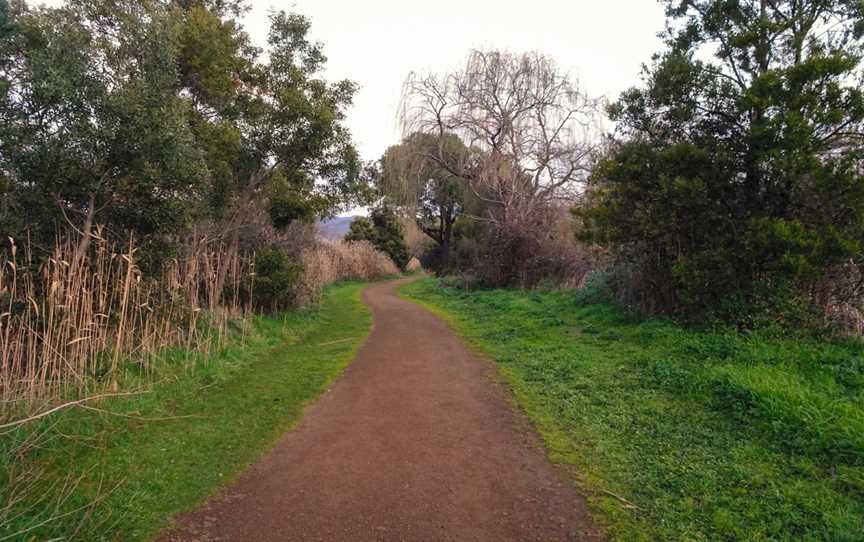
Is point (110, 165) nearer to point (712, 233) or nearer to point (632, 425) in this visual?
point (632, 425)

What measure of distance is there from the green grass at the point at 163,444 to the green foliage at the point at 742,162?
5.92m

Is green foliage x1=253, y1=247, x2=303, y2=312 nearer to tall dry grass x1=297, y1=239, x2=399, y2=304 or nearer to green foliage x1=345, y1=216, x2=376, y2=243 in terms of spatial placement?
tall dry grass x1=297, y1=239, x2=399, y2=304

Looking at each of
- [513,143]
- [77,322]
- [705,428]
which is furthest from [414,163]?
[705,428]

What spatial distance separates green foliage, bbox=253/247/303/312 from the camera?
35.2 ft

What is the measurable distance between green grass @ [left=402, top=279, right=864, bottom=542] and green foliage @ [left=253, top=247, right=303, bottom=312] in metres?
5.26

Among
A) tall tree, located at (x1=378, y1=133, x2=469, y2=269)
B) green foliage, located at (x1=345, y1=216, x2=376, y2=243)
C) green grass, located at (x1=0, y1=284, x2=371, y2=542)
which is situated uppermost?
tall tree, located at (x1=378, y1=133, x2=469, y2=269)

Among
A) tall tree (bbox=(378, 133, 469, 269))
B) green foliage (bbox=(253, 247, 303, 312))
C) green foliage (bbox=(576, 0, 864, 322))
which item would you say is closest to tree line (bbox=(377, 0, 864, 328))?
green foliage (bbox=(576, 0, 864, 322))

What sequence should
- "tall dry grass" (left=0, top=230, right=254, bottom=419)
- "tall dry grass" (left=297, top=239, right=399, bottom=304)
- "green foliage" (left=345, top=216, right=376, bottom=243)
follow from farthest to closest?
"green foliage" (left=345, top=216, right=376, bottom=243)
"tall dry grass" (left=297, top=239, right=399, bottom=304)
"tall dry grass" (left=0, top=230, right=254, bottom=419)

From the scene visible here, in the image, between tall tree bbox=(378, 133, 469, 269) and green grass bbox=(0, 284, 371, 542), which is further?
tall tree bbox=(378, 133, 469, 269)

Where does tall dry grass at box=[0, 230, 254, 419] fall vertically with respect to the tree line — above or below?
below

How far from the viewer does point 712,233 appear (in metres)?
8.07

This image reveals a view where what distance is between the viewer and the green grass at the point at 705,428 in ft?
10.4

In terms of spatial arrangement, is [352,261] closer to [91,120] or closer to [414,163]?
[414,163]

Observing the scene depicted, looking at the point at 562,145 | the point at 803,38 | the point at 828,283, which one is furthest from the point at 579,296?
the point at 562,145
